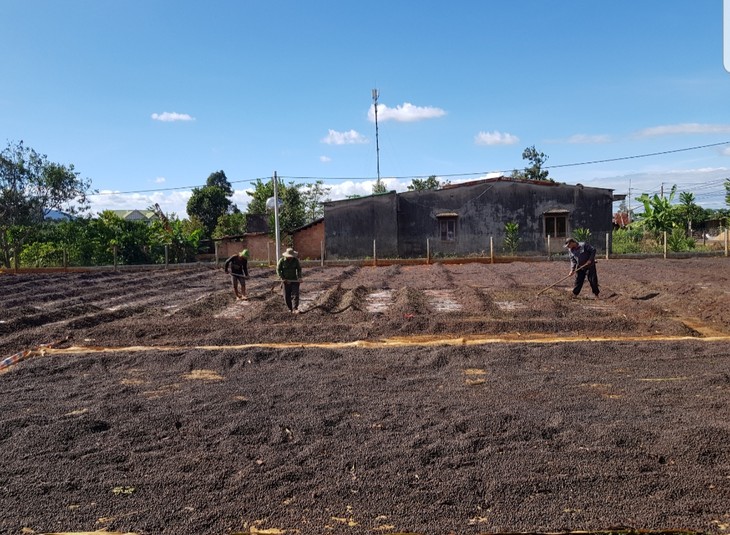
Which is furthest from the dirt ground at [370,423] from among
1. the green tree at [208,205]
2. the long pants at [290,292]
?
the green tree at [208,205]

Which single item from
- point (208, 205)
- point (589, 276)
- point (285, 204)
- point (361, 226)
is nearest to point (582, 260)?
point (589, 276)

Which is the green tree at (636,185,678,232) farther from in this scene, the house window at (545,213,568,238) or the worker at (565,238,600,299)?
the worker at (565,238,600,299)

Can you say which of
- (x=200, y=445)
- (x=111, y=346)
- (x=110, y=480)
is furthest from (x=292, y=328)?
(x=110, y=480)

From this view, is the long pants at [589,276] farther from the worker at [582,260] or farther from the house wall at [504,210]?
the house wall at [504,210]

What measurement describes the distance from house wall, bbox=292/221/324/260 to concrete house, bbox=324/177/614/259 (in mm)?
1498

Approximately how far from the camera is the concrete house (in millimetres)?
28797

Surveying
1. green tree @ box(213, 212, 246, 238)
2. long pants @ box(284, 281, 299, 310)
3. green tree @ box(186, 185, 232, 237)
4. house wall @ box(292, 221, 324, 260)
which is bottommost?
long pants @ box(284, 281, 299, 310)

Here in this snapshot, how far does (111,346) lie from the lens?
9219mm

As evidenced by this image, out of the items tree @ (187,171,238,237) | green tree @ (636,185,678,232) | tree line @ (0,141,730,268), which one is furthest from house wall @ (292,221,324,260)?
green tree @ (636,185,678,232)

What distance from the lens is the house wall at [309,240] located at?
101 ft

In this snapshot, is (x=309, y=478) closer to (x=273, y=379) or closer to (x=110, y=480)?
(x=110, y=480)

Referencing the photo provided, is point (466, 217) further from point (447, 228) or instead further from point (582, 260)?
point (582, 260)

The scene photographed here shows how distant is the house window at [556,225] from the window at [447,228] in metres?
4.42

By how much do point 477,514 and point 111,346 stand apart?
7.21 meters
